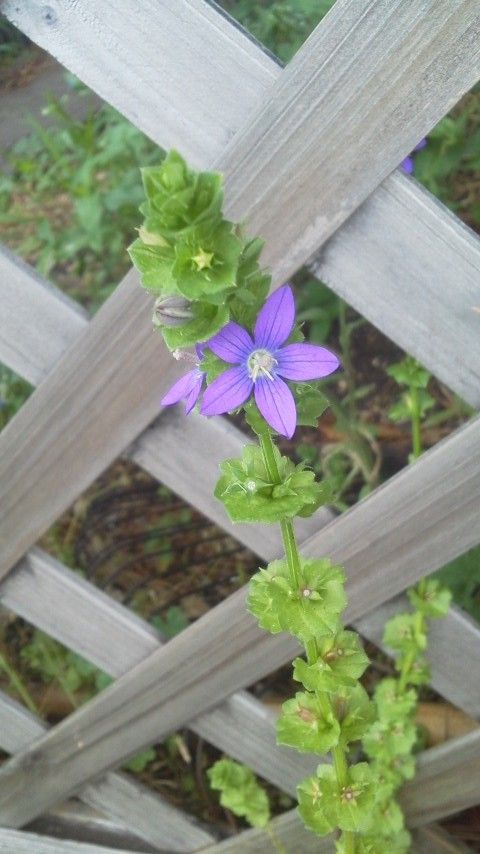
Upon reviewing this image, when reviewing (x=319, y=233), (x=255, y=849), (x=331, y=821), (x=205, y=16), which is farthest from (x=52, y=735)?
(x=205, y=16)

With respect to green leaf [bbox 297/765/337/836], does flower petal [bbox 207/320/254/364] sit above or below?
above

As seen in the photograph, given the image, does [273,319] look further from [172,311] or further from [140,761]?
[140,761]

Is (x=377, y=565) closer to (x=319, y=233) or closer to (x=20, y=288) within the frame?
(x=319, y=233)

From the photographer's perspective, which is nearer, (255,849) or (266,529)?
(266,529)

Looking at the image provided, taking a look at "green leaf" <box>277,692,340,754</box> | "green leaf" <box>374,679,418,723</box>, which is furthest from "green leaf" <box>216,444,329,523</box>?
"green leaf" <box>374,679,418,723</box>

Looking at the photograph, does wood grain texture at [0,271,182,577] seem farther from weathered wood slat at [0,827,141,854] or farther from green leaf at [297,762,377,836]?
weathered wood slat at [0,827,141,854]

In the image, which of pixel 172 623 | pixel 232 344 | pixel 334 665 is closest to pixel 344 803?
pixel 334 665

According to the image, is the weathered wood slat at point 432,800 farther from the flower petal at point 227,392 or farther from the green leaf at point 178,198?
the green leaf at point 178,198
